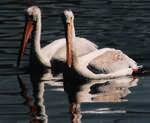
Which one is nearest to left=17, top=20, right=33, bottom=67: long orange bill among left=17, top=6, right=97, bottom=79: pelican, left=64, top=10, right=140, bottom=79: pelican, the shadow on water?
left=17, top=6, right=97, bottom=79: pelican

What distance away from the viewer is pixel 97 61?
1803 cm

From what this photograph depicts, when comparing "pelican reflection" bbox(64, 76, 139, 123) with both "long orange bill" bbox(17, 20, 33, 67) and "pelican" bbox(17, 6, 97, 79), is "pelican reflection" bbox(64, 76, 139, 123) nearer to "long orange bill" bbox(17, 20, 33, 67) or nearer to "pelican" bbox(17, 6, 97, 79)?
"pelican" bbox(17, 6, 97, 79)

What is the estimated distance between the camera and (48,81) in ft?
58.0

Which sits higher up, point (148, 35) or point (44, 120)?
point (148, 35)

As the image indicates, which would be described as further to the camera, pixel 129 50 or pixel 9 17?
pixel 9 17

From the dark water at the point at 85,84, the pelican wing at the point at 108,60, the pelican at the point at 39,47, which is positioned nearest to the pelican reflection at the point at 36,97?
the dark water at the point at 85,84

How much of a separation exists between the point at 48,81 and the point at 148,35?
5105 millimetres

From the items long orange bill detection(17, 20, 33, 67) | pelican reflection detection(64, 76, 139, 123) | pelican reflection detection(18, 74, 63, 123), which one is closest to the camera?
pelican reflection detection(18, 74, 63, 123)

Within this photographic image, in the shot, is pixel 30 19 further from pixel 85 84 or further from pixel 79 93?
pixel 79 93

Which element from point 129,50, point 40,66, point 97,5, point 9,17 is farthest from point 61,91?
point 97,5

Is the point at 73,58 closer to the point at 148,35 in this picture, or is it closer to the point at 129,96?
the point at 129,96

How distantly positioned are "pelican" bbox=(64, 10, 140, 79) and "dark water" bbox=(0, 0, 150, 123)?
28 cm

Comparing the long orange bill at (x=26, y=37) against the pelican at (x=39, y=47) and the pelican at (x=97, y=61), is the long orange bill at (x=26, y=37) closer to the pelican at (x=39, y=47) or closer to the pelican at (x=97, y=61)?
the pelican at (x=39, y=47)

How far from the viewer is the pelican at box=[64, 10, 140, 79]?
57.2 ft
